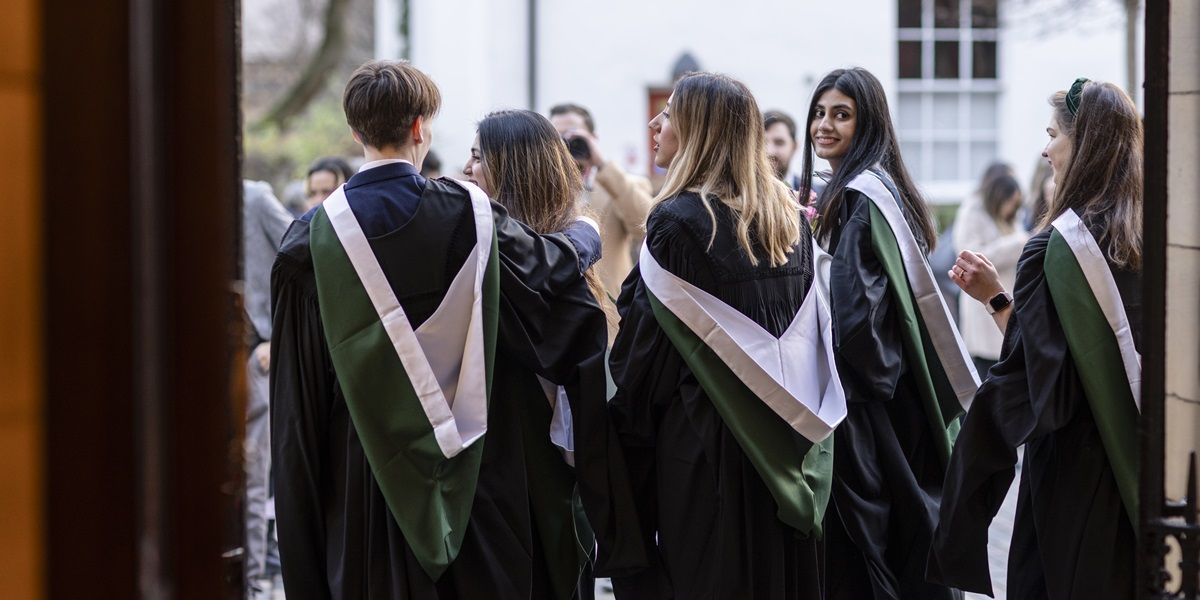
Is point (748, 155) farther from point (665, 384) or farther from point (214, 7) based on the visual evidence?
point (214, 7)

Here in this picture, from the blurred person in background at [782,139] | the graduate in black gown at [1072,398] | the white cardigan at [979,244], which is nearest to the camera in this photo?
the graduate in black gown at [1072,398]

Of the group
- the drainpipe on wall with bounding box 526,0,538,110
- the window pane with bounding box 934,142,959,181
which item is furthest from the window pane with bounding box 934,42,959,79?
the drainpipe on wall with bounding box 526,0,538,110

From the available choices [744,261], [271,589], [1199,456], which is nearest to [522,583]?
[744,261]

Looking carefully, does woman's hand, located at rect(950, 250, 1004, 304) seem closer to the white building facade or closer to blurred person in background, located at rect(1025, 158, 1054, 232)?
blurred person in background, located at rect(1025, 158, 1054, 232)

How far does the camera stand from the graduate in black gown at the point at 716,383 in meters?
3.66

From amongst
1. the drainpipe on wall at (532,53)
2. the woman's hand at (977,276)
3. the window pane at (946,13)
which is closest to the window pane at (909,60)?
the window pane at (946,13)

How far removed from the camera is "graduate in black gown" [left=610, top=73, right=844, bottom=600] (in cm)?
366

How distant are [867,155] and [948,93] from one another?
11.9 metres

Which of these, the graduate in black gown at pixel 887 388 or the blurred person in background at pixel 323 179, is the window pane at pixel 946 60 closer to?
the blurred person in background at pixel 323 179

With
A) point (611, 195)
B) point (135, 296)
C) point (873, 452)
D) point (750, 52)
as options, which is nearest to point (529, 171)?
point (873, 452)

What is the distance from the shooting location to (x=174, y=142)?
1.84 metres

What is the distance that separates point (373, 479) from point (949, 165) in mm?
13307

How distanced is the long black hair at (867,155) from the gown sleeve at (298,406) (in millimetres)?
1704

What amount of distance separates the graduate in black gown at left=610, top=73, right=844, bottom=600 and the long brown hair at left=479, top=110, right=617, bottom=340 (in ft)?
1.15
